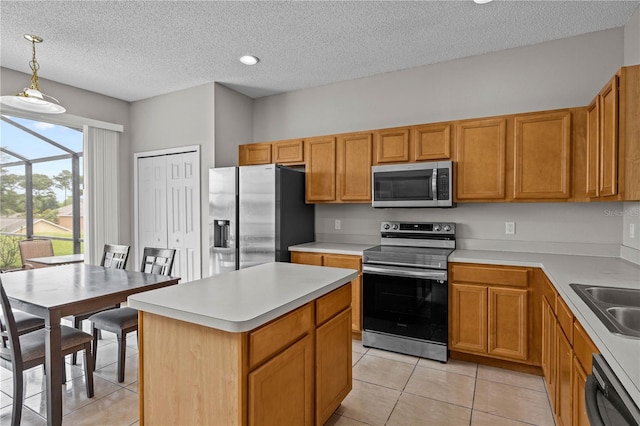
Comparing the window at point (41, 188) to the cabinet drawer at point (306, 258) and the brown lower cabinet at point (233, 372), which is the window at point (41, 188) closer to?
the cabinet drawer at point (306, 258)

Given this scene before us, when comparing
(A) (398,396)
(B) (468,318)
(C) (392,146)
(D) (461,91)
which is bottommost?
(A) (398,396)

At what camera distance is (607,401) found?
97 centimetres

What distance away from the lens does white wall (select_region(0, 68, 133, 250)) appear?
3658mm

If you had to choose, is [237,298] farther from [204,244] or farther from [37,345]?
[204,244]

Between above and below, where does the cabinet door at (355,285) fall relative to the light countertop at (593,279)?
below

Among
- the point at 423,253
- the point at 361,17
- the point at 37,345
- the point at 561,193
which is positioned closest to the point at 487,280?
the point at 423,253

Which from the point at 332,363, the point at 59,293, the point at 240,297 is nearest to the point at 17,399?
the point at 59,293

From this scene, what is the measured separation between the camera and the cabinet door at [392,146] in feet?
11.0

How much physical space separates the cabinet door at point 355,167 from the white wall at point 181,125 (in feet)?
5.29

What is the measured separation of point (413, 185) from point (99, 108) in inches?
165

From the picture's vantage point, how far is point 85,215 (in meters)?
4.35

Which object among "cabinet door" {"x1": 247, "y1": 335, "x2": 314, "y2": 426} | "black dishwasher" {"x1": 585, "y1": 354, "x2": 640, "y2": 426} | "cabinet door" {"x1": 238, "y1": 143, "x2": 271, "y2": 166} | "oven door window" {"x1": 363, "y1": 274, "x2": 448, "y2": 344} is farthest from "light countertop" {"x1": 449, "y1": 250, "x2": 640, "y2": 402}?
"cabinet door" {"x1": 238, "y1": 143, "x2": 271, "y2": 166}

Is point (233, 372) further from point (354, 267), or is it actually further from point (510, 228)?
point (510, 228)

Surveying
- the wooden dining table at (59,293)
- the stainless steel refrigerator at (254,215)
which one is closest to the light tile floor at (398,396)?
the wooden dining table at (59,293)
